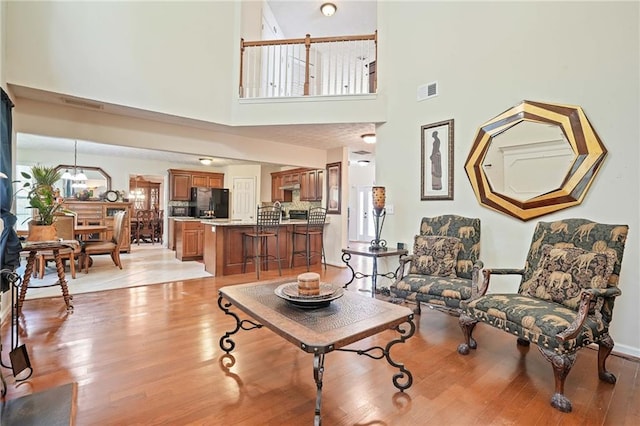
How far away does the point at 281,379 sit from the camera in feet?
6.93

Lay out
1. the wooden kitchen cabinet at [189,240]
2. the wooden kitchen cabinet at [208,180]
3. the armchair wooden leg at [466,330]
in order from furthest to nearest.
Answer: the wooden kitchen cabinet at [208,180] → the wooden kitchen cabinet at [189,240] → the armchair wooden leg at [466,330]

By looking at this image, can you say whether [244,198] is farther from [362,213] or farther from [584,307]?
[584,307]

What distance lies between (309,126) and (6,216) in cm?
360

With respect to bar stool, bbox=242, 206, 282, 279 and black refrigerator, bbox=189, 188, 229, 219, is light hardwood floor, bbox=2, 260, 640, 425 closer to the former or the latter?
bar stool, bbox=242, 206, 282, 279

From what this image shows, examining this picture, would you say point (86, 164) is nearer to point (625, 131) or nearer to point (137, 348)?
point (137, 348)

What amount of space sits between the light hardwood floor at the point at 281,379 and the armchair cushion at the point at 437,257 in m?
A: 0.56

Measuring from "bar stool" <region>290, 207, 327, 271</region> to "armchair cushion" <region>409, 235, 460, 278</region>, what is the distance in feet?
9.30

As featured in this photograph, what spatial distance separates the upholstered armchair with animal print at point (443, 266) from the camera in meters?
2.80

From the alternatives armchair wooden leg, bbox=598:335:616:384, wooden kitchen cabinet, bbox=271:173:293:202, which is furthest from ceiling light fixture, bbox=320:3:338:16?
armchair wooden leg, bbox=598:335:616:384

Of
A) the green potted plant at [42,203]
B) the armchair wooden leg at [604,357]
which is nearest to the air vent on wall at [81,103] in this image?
the green potted plant at [42,203]

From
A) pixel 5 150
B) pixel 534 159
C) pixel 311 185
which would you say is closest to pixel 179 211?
pixel 311 185

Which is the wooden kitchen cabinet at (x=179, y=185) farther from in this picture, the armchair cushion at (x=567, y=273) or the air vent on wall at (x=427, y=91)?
the armchair cushion at (x=567, y=273)

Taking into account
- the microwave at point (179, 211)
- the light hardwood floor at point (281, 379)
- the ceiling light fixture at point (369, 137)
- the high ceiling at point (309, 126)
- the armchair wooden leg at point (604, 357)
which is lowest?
Answer: the light hardwood floor at point (281, 379)

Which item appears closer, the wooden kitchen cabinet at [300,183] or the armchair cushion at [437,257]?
the armchair cushion at [437,257]
